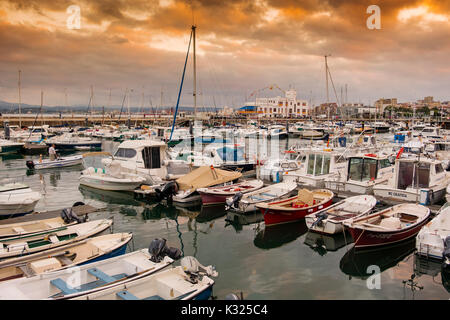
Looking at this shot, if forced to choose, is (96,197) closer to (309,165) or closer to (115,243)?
(115,243)

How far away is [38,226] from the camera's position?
11.1m

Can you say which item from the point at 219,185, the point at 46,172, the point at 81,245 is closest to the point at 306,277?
the point at 81,245

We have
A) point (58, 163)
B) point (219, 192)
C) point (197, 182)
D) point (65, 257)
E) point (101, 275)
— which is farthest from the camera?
point (58, 163)

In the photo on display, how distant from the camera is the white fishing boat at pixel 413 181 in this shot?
47.8ft

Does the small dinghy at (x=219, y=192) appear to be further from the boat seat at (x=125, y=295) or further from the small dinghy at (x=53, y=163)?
the small dinghy at (x=53, y=163)

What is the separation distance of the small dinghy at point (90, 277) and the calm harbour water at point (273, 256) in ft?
6.27

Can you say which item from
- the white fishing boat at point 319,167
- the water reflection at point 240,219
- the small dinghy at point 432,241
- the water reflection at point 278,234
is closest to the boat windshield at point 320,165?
the white fishing boat at point 319,167

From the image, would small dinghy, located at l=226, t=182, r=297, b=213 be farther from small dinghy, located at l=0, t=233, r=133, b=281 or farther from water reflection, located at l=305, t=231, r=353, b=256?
small dinghy, located at l=0, t=233, r=133, b=281

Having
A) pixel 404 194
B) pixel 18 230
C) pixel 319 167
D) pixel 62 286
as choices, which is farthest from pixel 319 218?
pixel 18 230

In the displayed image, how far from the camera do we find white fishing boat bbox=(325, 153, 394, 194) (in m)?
16.4

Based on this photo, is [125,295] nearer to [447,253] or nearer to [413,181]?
[447,253]

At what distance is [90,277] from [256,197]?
30.0 ft

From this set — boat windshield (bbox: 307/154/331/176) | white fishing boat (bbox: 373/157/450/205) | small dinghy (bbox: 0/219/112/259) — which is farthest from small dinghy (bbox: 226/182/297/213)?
small dinghy (bbox: 0/219/112/259)
